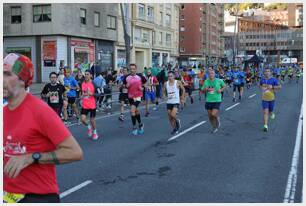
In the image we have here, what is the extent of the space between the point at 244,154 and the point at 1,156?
7128mm

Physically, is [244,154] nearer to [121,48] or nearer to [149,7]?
[121,48]

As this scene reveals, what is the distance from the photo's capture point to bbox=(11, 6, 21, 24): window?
36781 millimetres

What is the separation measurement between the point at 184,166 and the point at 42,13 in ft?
98.0

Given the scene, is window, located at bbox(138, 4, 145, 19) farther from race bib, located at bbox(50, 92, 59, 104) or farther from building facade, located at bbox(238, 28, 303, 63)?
building facade, located at bbox(238, 28, 303, 63)

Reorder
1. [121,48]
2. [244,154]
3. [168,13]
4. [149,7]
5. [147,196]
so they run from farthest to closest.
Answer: [168,13] → [149,7] → [121,48] → [244,154] → [147,196]

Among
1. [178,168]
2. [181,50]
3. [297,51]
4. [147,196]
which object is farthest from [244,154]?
[297,51]

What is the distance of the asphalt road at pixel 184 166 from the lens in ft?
20.9

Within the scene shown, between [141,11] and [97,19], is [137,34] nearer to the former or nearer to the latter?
[141,11]

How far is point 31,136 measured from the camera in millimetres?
2922

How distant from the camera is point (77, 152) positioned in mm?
2889

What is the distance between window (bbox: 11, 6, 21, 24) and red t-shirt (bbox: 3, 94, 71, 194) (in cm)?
3558

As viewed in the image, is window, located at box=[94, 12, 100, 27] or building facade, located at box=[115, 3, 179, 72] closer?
window, located at box=[94, 12, 100, 27]

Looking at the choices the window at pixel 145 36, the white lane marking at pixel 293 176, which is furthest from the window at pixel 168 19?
the white lane marking at pixel 293 176

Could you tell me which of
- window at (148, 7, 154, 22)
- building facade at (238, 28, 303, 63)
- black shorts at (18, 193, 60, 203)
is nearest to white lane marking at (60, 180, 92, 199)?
black shorts at (18, 193, 60, 203)
